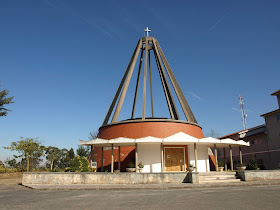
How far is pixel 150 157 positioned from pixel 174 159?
2504 millimetres

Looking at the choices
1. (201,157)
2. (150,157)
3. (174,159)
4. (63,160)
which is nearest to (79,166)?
(150,157)

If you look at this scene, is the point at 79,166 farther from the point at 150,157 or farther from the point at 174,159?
the point at 174,159

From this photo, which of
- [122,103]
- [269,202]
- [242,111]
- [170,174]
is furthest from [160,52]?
[242,111]

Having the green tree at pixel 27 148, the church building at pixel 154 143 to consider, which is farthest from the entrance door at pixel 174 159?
the green tree at pixel 27 148

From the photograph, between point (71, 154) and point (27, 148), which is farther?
point (71, 154)

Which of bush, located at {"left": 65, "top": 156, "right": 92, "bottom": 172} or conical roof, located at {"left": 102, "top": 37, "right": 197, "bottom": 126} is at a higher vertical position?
conical roof, located at {"left": 102, "top": 37, "right": 197, "bottom": 126}

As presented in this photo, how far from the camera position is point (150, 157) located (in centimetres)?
1989

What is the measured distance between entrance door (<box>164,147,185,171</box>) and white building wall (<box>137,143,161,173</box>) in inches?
42.7

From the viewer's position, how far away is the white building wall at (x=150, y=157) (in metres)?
19.7

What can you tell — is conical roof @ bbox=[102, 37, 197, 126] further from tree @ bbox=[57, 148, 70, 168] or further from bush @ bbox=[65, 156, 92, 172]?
tree @ bbox=[57, 148, 70, 168]

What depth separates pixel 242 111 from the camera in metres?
63.1

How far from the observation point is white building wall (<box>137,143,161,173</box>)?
Answer: 19719mm

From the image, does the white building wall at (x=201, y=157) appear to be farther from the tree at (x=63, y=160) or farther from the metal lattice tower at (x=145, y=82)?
the tree at (x=63, y=160)

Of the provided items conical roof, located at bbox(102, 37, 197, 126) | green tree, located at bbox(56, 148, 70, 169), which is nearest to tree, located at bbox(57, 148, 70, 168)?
green tree, located at bbox(56, 148, 70, 169)
